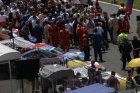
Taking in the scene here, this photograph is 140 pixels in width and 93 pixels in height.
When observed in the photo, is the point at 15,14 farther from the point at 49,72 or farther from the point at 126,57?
the point at 49,72

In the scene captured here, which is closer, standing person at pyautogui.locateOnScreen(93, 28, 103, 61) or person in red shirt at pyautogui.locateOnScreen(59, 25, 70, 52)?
standing person at pyautogui.locateOnScreen(93, 28, 103, 61)

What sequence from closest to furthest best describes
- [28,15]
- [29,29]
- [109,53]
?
1. [109,53]
2. [29,29]
3. [28,15]

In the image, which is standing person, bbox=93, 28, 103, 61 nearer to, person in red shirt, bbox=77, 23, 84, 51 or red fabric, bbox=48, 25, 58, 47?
person in red shirt, bbox=77, 23, 84, 51

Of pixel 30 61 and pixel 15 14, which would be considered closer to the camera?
pixel 30 61

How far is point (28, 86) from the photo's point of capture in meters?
19.5

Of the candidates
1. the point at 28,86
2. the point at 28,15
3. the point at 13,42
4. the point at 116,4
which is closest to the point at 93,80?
the point at 28,86

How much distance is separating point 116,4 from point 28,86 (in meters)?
25.6

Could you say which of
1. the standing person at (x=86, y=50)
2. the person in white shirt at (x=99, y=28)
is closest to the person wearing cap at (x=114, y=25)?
the person in white shirt at (x=99, y=28)

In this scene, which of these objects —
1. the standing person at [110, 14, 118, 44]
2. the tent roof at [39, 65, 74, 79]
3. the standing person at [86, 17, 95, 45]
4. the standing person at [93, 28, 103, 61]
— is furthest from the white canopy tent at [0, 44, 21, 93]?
the standing person at [110, 14, 118, 44]

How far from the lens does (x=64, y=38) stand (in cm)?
2723

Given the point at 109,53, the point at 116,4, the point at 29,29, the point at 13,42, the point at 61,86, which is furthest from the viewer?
the point at 116,4

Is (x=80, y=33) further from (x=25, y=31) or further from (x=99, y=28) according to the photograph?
(x=25, y=31)

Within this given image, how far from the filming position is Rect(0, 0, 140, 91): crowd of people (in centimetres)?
2569

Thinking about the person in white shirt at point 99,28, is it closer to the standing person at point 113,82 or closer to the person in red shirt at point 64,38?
the person in red shirt at point 64,38
